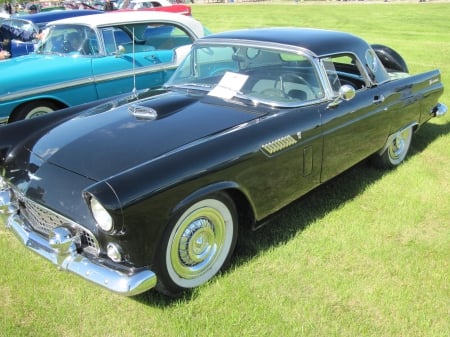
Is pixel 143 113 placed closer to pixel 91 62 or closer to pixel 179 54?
pixel 91 62

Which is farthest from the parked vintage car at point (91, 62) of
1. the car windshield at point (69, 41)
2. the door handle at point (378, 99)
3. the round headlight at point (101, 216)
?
the round headlight at point (101, 216)

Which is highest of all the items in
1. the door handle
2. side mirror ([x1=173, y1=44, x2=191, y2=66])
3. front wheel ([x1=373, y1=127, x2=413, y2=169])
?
the door handle

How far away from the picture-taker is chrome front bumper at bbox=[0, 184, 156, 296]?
2.28 meters

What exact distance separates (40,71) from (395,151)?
13.7 ft

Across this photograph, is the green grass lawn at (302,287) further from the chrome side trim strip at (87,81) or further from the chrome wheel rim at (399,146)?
the chrome side trim strip at (87,81)

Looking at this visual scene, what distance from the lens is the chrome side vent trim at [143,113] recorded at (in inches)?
124

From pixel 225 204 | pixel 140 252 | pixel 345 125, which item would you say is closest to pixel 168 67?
pixel 345 125

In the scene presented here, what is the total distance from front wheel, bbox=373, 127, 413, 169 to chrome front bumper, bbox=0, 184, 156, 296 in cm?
300

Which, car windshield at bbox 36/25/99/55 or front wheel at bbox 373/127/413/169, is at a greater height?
car windshield at bbox 36/25/99/55

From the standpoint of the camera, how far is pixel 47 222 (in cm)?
268

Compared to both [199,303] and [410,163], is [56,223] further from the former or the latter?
[410,163]

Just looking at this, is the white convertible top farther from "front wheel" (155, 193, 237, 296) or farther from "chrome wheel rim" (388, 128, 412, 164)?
"front wheel" (155, 193, 237, 296)

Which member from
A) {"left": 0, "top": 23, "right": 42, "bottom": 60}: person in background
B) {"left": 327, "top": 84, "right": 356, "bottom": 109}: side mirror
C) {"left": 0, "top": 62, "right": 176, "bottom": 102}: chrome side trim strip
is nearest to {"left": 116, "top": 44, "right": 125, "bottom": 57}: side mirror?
{"left": 0, "top": 62, "right": 176, "bottom": 102}: chrome side trim strip

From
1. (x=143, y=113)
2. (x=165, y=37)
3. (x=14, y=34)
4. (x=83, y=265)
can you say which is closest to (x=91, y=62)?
(x=165, y=37)
